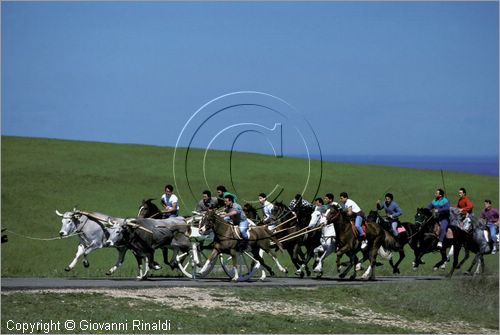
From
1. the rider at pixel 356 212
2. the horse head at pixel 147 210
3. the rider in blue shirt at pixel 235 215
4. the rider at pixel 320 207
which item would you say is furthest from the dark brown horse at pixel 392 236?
the horse head at pixel 147 210

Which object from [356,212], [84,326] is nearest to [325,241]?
[356,212]

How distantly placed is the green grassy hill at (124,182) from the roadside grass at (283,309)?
11.5m

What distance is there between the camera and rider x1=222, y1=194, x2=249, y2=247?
30.2 meters

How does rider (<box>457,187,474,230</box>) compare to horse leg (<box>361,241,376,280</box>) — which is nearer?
horse leg (<box>361,241,376,280</box>)

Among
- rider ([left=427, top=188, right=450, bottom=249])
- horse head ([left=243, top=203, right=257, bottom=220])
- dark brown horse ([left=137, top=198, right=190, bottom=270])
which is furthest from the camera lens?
rider ([left=427, top=188, right=450, bottom=249])

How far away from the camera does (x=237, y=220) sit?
30469mm

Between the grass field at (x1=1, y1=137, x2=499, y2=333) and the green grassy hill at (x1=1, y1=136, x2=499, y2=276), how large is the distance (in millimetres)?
62

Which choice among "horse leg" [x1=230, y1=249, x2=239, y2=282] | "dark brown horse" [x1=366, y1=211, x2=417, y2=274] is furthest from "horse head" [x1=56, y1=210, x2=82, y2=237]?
"dark brown horse" [x1=366, y1=211, x2=417, y2=274]

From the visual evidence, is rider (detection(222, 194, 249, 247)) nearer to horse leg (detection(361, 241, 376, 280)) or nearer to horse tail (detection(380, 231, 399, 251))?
horse leg (detection(361, 241, 376, 280))

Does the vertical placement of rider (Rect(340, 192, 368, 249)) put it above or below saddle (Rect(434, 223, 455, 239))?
above

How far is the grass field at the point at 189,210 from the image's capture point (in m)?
24.4

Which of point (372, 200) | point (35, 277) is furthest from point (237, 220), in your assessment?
point (372, 200)

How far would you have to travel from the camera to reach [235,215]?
3041 cm

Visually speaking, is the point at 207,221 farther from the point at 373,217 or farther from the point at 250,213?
the point at 373,217
